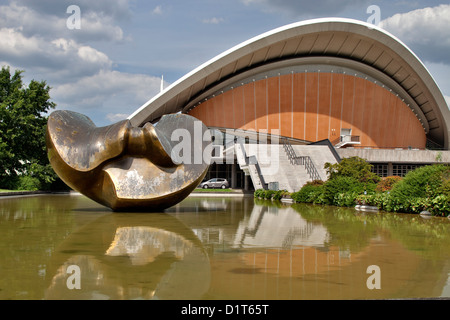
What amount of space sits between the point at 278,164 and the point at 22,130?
17896mm

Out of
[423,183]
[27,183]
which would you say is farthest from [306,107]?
[423,183]

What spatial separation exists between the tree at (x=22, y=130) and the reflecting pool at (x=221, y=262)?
22.1 m

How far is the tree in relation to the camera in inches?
1206

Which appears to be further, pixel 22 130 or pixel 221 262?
pixel 22 130

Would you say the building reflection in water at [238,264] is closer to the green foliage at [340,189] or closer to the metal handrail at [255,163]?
the green foliage at [340,189]

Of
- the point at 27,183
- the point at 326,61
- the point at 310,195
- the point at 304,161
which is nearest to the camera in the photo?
the point at 310,195

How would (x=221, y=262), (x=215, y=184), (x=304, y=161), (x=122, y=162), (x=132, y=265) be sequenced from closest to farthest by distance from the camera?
(x=132, y=265) < (x=221, y=262) < (x=122, y=162) < (x=304, y=161) < (x=215, y=184)

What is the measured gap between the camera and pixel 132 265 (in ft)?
20.1

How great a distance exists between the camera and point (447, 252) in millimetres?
7516

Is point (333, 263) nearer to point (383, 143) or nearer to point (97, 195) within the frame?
point (97, 195)

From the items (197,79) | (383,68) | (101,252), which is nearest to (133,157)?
(101,252)

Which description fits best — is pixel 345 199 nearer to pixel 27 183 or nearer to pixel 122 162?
pixel 122 162

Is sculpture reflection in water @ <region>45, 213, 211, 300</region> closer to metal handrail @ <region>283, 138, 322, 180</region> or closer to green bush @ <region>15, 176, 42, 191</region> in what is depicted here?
metal handrail @ <region>283, 138, 322, 180</region>

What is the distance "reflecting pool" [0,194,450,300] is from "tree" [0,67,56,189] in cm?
2208
